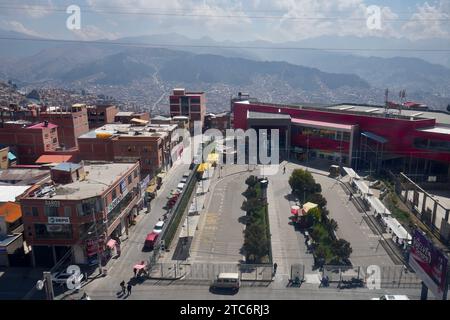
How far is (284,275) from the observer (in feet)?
44.1

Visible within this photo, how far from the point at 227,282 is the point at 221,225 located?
5.62m

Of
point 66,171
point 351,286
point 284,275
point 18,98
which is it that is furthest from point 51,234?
point 18,98

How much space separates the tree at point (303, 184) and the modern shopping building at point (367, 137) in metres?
8.17

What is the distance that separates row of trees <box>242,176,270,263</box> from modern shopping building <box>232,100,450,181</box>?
9.42 m

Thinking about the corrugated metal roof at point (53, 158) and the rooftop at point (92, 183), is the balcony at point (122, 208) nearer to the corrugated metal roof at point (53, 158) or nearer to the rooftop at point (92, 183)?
the rooftop at point (92, 183)

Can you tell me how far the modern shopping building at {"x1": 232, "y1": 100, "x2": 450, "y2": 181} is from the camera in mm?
25844

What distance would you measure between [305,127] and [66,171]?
818 inches

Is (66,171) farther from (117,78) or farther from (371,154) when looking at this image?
(117,78)

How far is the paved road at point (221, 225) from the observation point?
1534 cm

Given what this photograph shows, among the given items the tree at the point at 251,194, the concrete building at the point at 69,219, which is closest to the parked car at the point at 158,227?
the concrete building at the point at 69,219

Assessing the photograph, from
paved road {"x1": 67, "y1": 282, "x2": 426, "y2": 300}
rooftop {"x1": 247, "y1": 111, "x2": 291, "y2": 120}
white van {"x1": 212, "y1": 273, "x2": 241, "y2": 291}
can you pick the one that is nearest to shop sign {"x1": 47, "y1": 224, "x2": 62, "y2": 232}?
paved road {"x1": 67, "y1": 282, "x2": 426, "y2": 300}

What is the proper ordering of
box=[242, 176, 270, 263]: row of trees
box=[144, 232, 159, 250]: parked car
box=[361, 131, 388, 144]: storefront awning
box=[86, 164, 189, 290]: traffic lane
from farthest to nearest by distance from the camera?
1. box=[361, 131, 388, 144]: storefront awning
2. box=[144, 232, 159, 250]: parked car
3. box=[242, 176, 270, 263]: row of trees
4. box=[86, 164, 189, 290]: traffic lane

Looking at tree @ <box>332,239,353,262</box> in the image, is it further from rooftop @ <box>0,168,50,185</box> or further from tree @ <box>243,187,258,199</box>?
rooftop @ <box>0,168,50,185</box>
